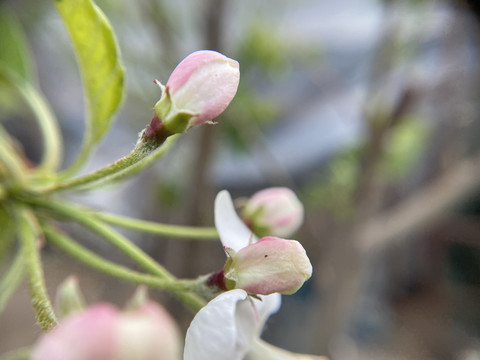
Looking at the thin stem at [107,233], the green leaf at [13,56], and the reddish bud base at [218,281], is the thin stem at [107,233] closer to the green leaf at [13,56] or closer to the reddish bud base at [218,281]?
the reddish bud base at [218,281]

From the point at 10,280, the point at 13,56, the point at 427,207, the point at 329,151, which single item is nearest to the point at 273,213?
the point at 10,280

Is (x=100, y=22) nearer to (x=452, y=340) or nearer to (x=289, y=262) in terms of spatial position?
(x=289, y=262)

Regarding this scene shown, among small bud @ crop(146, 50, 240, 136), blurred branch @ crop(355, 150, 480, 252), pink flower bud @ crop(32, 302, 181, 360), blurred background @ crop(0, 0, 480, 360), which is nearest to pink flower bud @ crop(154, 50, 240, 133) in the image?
small bud @ crop(146, 50, 240, 136)

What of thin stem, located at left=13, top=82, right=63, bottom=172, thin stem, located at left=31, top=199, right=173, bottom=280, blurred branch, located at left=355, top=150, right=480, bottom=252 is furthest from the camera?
blurred branch, located at left=355, top=150, right=480, bottom=252

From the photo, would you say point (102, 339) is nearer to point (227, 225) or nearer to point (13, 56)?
point (227, 225)

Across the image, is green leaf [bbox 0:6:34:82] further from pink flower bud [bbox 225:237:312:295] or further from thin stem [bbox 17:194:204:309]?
pink flower bud [bbox 225:237:312:295]

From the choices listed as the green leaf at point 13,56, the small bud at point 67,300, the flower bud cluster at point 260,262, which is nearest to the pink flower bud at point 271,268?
the flower bud cluster at point 260,262

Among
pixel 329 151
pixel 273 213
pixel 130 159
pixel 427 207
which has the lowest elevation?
pixel 329 151
